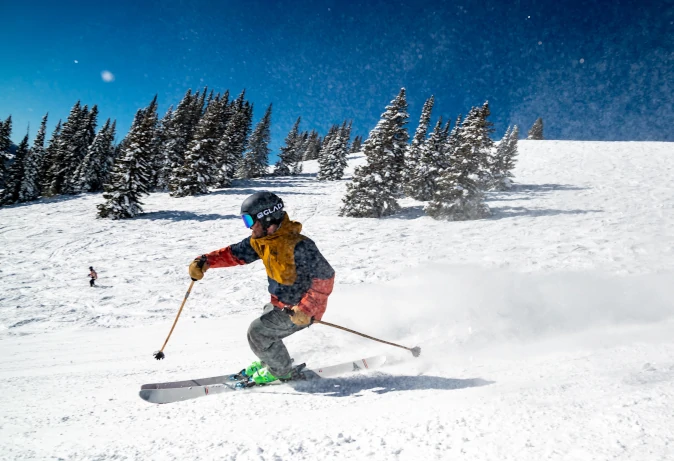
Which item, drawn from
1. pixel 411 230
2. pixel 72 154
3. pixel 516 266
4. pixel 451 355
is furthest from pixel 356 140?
pixel 451 355

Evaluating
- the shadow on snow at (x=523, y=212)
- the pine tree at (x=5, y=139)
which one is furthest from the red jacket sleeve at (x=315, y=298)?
the pine tree at (x=5, y=139)

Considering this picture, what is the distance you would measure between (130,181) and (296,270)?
3023 centimetres

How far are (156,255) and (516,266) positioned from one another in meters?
16.8

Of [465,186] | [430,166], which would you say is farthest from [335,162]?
[465,186]

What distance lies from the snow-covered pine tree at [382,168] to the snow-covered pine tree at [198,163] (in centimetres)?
1879

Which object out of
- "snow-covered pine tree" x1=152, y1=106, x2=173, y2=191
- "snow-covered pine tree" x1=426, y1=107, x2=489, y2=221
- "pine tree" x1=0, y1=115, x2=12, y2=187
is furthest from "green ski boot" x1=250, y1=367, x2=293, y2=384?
"pine tree" x1=0, y1=115, x2=12, y2=187

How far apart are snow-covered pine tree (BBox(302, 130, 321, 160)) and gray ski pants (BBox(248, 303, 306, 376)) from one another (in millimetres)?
93889

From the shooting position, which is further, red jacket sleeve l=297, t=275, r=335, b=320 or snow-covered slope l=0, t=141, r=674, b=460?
red jacket sleeve l=297, t=275, r=335, b=320

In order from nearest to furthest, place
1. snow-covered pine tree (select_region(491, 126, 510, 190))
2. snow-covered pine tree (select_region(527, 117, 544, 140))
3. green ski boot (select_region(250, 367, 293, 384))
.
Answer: green ski boot (select_region(250, 367, 293, 384))
snow-covered pine tree (select_region(491, 126, 510, 190))
snow-covered pine tree (select_region(527, 117, 544, 140))

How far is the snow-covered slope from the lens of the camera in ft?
8.01

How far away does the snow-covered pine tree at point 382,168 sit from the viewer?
25578mm

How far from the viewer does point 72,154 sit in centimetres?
4878

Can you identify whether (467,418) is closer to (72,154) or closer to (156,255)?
(156,255)

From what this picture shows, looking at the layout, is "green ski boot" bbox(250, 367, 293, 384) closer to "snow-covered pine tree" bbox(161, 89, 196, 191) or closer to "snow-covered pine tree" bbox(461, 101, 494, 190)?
"snow-covered pine tree" bbox(461, 101, 494, 190)
